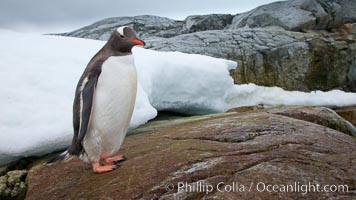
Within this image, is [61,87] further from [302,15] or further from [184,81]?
[302,15]

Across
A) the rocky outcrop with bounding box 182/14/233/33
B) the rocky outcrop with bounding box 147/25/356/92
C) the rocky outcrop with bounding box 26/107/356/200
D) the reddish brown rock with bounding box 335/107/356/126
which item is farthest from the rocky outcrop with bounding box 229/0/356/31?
the rocky outcrop with bounding box 26/107/356/200

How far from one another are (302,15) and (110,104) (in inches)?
411

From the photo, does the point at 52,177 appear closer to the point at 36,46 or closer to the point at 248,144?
the point at 248,144

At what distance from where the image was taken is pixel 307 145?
2910 millimetres

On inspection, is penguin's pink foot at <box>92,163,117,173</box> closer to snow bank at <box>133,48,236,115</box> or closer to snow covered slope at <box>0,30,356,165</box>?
snow covered slope at <box>0,30,356,165</box>

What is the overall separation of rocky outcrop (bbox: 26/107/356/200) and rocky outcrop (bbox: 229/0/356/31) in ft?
29.7

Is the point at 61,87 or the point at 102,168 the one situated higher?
the point at 61,87

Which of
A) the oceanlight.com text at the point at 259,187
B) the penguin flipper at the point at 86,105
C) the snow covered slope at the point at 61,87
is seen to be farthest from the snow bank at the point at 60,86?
the oceanlight.com text at the point at 259,187

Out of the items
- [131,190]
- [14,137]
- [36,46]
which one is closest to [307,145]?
[131,190]

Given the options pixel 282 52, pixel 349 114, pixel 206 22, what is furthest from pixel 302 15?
pixel 349 114

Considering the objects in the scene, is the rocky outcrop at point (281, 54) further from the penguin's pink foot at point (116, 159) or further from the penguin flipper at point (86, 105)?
the penguin flipper at point (86, 105)

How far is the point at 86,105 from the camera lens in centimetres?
272

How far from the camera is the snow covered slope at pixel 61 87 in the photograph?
340 centimetres

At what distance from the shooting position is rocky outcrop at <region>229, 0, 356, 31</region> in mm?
11922
